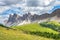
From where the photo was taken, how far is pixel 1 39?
102750mm

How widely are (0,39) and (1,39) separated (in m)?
0.55

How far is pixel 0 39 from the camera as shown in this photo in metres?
102

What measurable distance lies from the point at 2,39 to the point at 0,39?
150 cm

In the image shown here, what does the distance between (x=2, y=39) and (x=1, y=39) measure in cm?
101

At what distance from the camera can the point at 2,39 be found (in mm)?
103688
